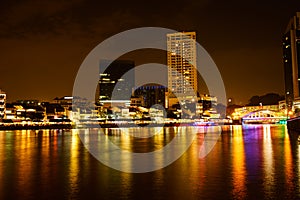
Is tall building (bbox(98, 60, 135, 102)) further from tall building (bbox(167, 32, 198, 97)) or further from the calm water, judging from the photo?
the calm water

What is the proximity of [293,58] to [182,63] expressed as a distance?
84725 mm

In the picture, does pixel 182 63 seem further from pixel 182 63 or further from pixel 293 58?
pixel 293 58

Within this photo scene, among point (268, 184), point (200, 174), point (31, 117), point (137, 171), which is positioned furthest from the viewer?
point (31, 117)

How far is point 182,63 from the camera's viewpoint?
19025 cm

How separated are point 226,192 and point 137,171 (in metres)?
4.13

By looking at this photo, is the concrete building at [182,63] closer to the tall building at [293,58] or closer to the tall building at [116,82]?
the tall building at [116,82]

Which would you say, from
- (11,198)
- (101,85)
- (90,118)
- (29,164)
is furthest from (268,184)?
(101,85)

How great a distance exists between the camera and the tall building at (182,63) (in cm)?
17988

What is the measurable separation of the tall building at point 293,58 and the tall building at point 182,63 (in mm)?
65905

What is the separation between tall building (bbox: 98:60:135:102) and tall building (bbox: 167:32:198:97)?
795 inches

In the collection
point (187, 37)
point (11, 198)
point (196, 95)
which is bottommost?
point (11, 198)

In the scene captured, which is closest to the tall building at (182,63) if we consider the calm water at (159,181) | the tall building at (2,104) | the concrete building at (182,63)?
the concrete building at (182,63)

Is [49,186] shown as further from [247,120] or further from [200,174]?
[247,120]

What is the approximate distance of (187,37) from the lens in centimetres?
19388
